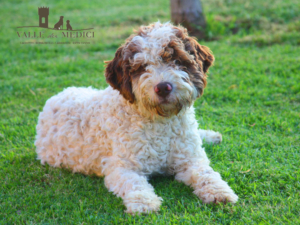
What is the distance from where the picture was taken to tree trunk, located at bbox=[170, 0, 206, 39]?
31.8 feet

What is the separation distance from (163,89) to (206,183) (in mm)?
1185

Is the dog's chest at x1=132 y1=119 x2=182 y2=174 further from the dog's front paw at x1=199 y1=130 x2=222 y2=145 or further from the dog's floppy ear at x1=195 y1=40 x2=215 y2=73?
the dog's front paw at x1=199 y1=130 x2=222 y2=145

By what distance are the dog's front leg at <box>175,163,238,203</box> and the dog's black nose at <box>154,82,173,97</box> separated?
1057 millimetres

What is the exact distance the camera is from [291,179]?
413 cm

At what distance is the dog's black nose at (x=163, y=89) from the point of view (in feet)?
12.1

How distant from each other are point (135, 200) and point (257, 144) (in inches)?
88.3

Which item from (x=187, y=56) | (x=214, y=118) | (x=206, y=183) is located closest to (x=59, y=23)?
(x=214, y=118)

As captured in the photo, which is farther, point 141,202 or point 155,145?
point 155,145

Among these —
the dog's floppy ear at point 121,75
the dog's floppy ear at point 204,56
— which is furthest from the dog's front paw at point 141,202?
the dog's floppy ear at point 204,56

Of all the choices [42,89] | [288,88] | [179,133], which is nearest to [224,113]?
[288,88]

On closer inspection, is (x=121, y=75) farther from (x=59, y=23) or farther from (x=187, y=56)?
(x=59, y=23)

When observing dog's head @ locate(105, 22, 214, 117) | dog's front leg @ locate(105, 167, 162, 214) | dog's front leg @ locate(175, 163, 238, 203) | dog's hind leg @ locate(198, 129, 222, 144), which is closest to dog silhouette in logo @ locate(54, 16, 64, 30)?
dog's hind leg @ locate(198, 129, 222, 144)

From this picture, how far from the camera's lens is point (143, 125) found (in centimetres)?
422

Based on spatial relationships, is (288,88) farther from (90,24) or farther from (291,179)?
(90,24)
